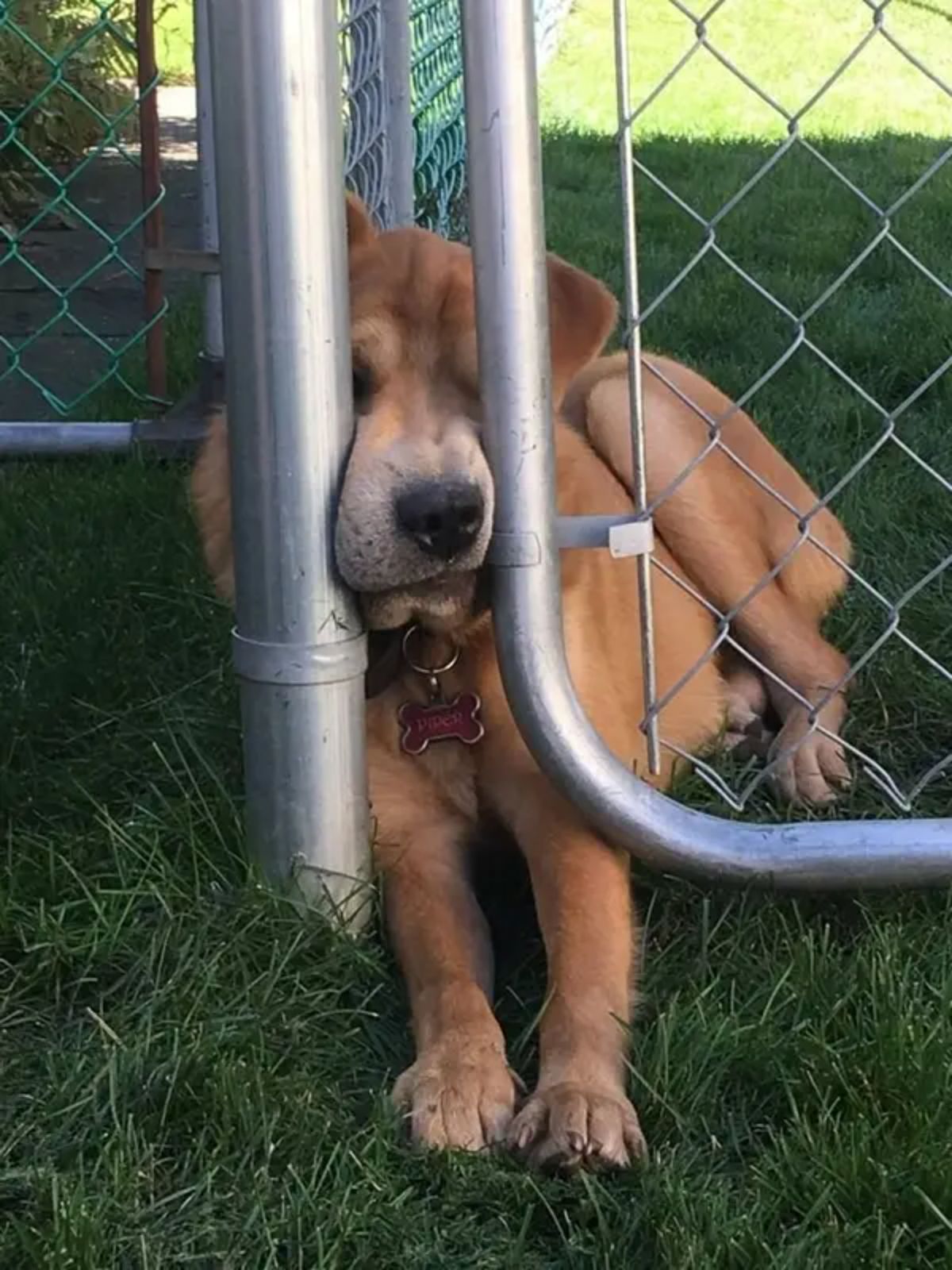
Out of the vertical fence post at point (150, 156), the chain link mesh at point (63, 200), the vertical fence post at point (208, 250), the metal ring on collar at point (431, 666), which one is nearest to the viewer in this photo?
the metal ring on collar at point (431, 666)

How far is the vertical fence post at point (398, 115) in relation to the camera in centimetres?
373

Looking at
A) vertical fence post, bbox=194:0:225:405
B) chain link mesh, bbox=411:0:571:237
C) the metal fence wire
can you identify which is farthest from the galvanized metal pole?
chain link mesh, bbox=411:0:571:237

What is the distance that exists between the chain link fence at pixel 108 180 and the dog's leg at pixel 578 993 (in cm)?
151

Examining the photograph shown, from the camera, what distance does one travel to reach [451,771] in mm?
2367

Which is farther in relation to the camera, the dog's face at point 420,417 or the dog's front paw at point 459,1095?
the dog's face at point 420,417

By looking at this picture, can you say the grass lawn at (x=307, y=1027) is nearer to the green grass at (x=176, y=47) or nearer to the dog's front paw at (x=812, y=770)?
the dog's front paw at (x=812, y=770)

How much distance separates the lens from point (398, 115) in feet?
12.5

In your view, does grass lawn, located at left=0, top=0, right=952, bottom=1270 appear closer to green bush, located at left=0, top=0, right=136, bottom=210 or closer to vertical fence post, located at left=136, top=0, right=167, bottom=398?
vertical fence post, located at left=136, top=0, right=167, bottom=398

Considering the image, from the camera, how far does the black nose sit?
194 centimetres

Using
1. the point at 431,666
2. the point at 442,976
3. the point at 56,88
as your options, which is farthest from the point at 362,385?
the point at 56,88

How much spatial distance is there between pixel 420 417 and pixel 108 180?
5806 mm

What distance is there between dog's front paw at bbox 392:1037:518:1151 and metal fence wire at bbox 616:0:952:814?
551 mm

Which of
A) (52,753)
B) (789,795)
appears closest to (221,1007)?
(52,753)

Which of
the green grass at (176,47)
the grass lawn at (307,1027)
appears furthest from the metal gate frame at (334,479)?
the green grass at (176,47)
